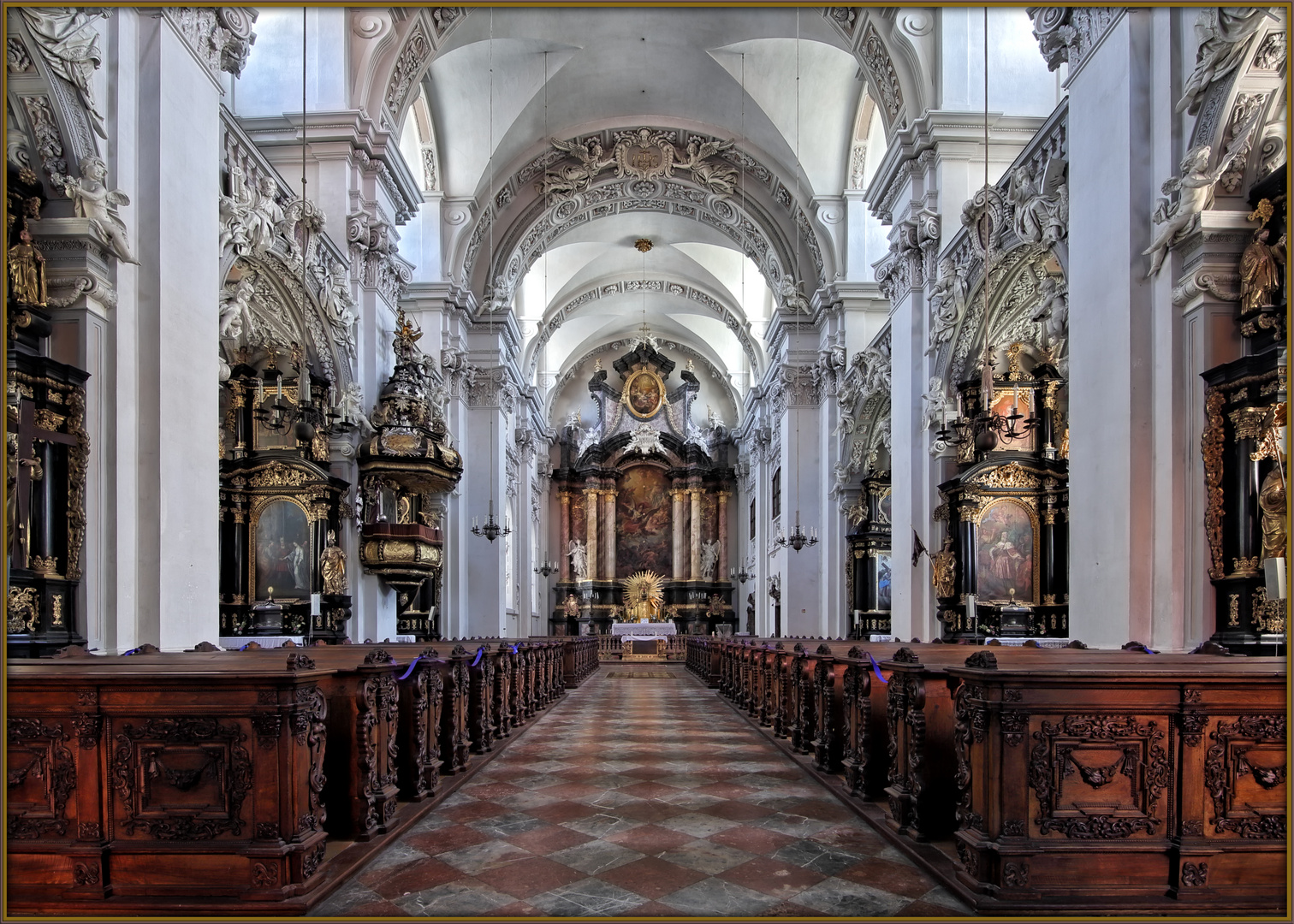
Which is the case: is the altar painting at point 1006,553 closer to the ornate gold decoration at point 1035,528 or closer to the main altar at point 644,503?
the ornate gold decoration at point 1035,528

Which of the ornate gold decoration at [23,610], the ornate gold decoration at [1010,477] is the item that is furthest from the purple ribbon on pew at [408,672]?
the ornate gold decoration at [1010,477]

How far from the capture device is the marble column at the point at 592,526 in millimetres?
32906

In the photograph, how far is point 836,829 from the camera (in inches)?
201

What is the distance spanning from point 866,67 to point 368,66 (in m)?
6.79

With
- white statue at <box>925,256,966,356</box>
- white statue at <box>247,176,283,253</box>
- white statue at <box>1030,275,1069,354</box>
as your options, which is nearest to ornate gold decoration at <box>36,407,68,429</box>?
white statue at <box>247,176,283,253</box>

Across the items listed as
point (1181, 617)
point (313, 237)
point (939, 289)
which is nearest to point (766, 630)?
point (939, 289)

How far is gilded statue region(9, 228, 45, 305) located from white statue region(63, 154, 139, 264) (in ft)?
1.24

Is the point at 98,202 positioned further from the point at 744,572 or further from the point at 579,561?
the point at 579,561

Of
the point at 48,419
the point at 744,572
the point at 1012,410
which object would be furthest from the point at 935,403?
the point at 744,572

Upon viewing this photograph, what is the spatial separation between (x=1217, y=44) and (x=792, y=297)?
1464 centimetres

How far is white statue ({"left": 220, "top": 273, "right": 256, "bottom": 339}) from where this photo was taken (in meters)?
9.58

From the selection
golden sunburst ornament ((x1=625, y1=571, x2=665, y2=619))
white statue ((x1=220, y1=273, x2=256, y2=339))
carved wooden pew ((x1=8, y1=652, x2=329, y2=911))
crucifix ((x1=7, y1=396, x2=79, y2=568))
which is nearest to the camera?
carved wooden pew ((x1=8, y1=652, x2=329, y2=911))

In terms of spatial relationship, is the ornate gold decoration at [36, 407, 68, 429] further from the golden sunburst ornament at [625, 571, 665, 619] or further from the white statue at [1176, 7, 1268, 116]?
the golden sunburst ornament at [625, 571, 665, 619]

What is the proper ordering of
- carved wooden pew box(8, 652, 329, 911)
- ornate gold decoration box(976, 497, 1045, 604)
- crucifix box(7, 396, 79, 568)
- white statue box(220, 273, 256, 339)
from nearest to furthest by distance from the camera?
carved wooden pew box(8, 652, 329, 911), crucifix box(7, 396, 79, 568), white statue box(220, 273, 256, 339), ornate gold decoration box(976, 497, 1045, 604)
